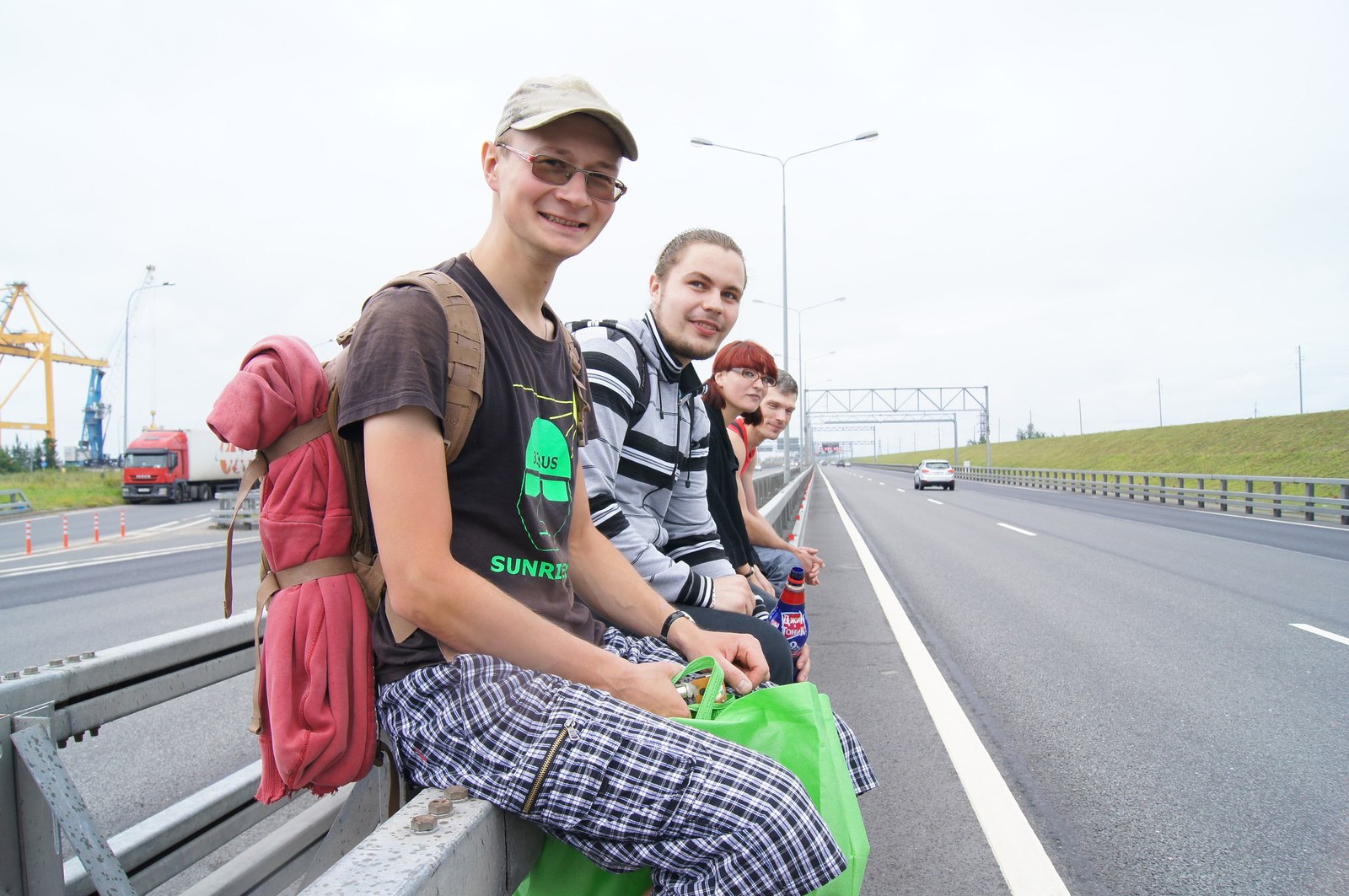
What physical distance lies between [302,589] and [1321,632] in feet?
25.5

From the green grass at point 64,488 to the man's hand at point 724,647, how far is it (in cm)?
3892

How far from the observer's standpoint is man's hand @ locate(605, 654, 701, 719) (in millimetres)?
1682

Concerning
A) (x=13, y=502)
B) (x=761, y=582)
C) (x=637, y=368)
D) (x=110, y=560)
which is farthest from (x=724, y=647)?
(x=13, y=502)

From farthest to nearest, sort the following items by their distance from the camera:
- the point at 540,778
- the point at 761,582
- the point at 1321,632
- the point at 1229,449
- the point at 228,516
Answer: the point at 1229,449
the point at 228,516
the point at 1321,632
the point at 761,582
the point at 540,778

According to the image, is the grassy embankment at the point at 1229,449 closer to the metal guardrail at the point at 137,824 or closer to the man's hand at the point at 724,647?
the man's hand at the point at 724,647

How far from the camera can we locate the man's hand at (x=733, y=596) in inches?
117

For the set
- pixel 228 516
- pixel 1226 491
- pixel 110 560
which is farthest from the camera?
pixel 228 516

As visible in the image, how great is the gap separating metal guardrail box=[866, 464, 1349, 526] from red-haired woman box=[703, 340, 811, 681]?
18.0 meters

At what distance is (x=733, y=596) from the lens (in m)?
3.01

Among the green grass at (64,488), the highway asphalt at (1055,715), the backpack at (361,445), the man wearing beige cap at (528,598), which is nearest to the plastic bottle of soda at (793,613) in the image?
the highway asphalt at (1055,715)

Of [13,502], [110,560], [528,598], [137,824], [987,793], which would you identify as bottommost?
[110,560]

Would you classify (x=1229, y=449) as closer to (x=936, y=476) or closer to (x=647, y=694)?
(x=936, y=476)

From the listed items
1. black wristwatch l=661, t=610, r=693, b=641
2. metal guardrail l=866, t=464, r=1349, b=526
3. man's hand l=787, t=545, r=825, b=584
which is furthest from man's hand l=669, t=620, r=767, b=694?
metal guardrail l=866, t=464, r=1349, b=526

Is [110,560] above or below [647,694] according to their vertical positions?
below
